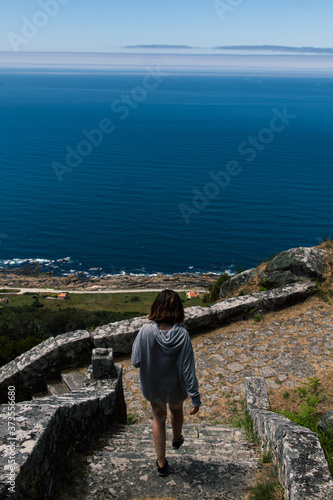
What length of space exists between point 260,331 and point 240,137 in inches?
6100

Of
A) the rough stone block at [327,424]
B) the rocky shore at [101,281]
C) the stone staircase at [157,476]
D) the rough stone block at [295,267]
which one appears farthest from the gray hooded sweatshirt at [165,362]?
the rocky shore at [101,281]

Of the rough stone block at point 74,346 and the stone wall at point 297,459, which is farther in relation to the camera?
the rough stone block at point 74,346

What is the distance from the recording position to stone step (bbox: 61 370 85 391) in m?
7.04

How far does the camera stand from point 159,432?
4.04 metres

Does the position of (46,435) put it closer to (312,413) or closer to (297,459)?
(297,459)

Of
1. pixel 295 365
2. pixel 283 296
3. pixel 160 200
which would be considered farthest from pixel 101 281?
pixel 295 365

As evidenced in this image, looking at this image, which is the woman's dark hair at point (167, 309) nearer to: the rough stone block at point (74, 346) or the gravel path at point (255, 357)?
the gravel path at point (255, 357)

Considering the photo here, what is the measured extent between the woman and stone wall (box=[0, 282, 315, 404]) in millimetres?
3918

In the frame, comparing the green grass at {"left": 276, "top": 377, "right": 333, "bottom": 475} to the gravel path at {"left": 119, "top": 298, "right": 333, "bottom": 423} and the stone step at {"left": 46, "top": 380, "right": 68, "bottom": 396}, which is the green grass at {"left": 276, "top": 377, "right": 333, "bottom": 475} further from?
the stone step at {"left": 46, "top": 380, "right": 68, "bottom": 396}

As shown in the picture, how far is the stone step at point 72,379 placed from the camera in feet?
23.1

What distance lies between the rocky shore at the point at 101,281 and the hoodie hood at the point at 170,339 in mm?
53453

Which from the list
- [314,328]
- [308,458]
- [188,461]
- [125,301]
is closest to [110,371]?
[188,461]

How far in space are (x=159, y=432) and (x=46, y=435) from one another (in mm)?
1115

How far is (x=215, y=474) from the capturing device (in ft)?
12.6
